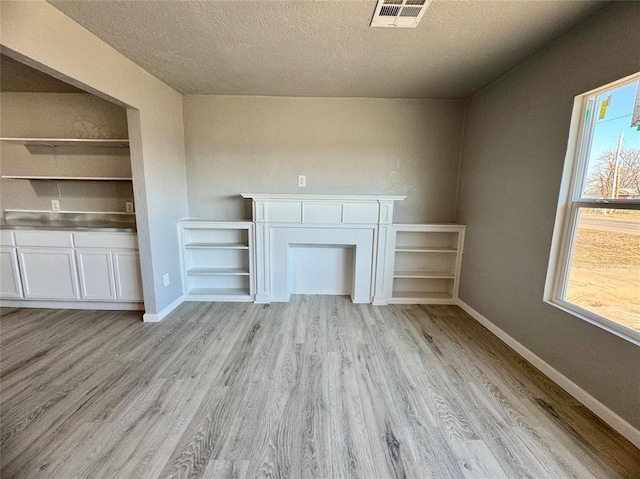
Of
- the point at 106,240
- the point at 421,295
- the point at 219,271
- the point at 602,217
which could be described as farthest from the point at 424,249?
the point at 106,240

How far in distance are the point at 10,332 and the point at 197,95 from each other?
300 cm

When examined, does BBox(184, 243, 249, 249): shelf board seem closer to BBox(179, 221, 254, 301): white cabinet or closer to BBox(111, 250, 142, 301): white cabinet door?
BBox(179, 221, 254, 301): white cabinet

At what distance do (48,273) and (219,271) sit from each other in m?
1.69

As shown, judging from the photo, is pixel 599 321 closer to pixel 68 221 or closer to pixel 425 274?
pixel 425 274

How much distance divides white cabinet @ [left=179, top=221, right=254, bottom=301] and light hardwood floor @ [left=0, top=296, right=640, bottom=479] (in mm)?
724

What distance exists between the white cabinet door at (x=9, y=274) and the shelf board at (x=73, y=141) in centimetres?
112

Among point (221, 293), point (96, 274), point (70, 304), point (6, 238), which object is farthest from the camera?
point (221, 293)

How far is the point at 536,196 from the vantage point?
208 cm

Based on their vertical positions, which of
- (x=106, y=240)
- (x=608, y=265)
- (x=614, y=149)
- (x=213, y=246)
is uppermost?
(x=614, y=149)

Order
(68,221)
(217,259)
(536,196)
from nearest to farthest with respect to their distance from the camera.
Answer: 1. (536,196)
2. (68,221)
3. (217,259)

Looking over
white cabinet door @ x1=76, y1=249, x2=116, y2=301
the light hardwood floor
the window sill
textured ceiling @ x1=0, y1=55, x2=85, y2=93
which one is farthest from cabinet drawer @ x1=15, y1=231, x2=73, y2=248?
the window sill

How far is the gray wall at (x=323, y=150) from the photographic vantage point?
3.15 metres

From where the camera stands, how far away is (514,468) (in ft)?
4.13

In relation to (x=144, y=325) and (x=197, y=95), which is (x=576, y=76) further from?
(x=144, y=325)
